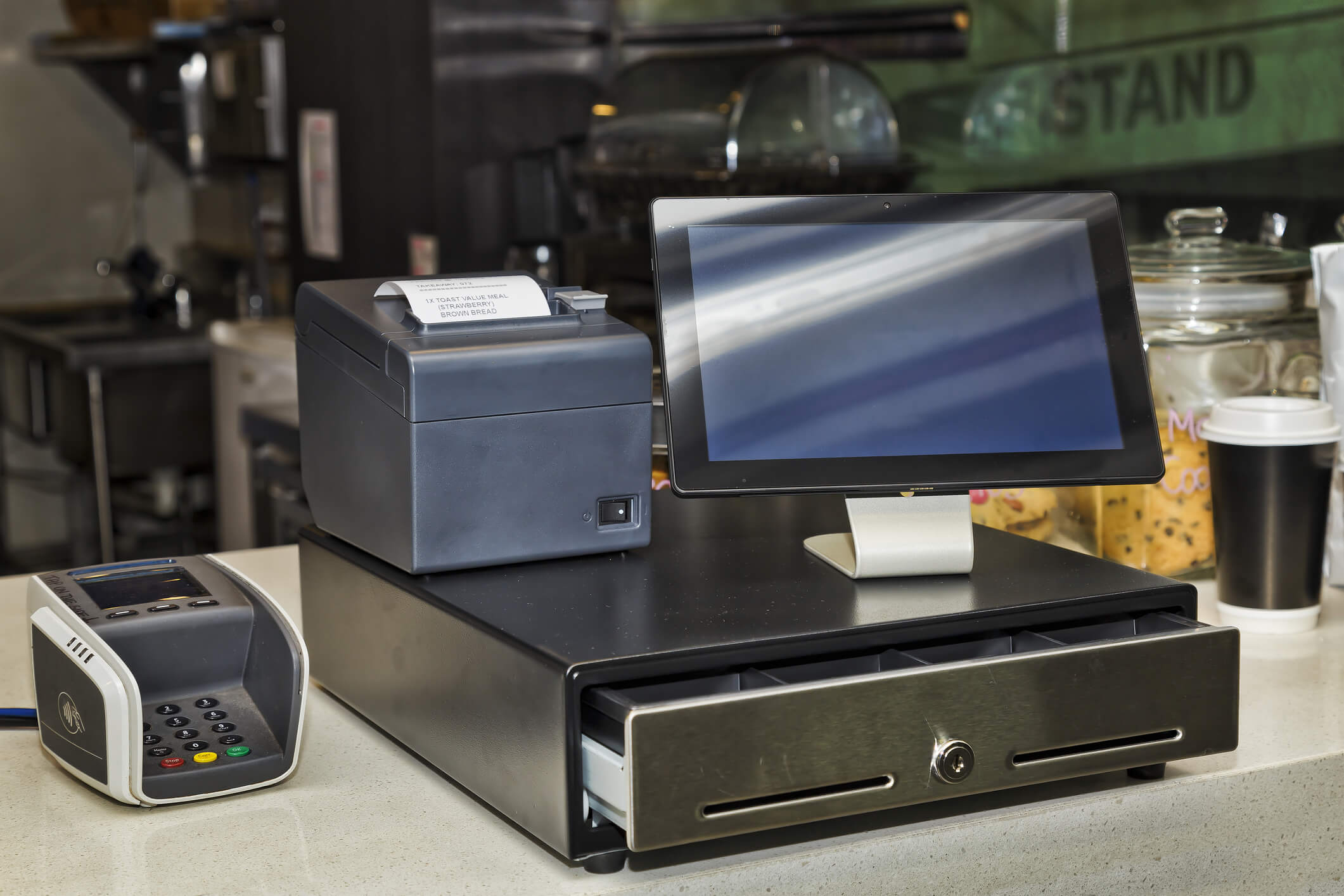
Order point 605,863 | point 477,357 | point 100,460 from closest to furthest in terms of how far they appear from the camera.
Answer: point 605,863 → point 477,357 → point 100,460

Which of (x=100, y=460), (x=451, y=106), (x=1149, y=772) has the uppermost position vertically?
(x=451, y=106)

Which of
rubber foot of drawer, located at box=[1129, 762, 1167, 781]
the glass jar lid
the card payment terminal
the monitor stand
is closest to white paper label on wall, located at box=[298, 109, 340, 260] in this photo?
the glass jar lid

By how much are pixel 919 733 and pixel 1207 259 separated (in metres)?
0.67

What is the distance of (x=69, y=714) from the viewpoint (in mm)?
793

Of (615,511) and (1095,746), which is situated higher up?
(615,511)

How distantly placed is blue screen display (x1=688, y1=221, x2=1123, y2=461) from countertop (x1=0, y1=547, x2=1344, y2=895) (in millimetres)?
196

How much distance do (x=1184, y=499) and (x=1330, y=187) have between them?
0.63 metres

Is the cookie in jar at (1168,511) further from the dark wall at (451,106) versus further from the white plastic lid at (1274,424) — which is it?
the dark wall at (451,106)

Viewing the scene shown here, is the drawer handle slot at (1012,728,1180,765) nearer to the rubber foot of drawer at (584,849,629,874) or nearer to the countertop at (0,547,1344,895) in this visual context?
the countertop at (0,547,1344,895)

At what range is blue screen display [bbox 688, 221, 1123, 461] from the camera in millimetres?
840

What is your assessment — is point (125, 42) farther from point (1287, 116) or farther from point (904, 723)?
point (904, 723)

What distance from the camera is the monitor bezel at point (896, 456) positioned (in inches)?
32.4

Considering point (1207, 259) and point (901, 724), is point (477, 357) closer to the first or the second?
point (901, 724)

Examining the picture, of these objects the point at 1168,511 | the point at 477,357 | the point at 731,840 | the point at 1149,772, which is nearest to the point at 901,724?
the point at 731,840
